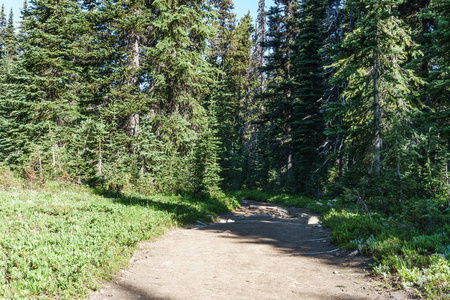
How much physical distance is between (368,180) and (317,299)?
267 inches

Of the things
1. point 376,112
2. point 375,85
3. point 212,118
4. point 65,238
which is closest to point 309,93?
point 212,118

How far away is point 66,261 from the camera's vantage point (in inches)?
182

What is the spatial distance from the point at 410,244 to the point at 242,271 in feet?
11.2

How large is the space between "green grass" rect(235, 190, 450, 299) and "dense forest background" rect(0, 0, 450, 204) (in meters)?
1.17

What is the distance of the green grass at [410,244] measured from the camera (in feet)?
13.5

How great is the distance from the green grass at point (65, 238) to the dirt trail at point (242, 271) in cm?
43

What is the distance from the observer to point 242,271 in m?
5.59

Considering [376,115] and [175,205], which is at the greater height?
[376,115]

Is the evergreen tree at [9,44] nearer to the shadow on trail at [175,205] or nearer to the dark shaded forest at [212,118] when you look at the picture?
the dark shaded forest at [212,118]

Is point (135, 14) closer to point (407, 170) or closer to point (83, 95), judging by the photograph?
point (83, 95)

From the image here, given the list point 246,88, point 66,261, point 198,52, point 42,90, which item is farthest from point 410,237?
point 246,88

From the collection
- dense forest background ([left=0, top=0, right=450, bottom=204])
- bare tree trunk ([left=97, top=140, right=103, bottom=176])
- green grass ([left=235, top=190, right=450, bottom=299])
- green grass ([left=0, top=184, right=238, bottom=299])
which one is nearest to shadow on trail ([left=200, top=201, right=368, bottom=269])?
green grass ([left=235, top=190, right=450, bottom=299])

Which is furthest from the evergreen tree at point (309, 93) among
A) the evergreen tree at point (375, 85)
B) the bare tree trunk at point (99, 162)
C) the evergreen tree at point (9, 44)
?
the evergreen tree at point (9, 44)

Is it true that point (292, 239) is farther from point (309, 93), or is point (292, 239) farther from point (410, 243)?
point (309, 93)
